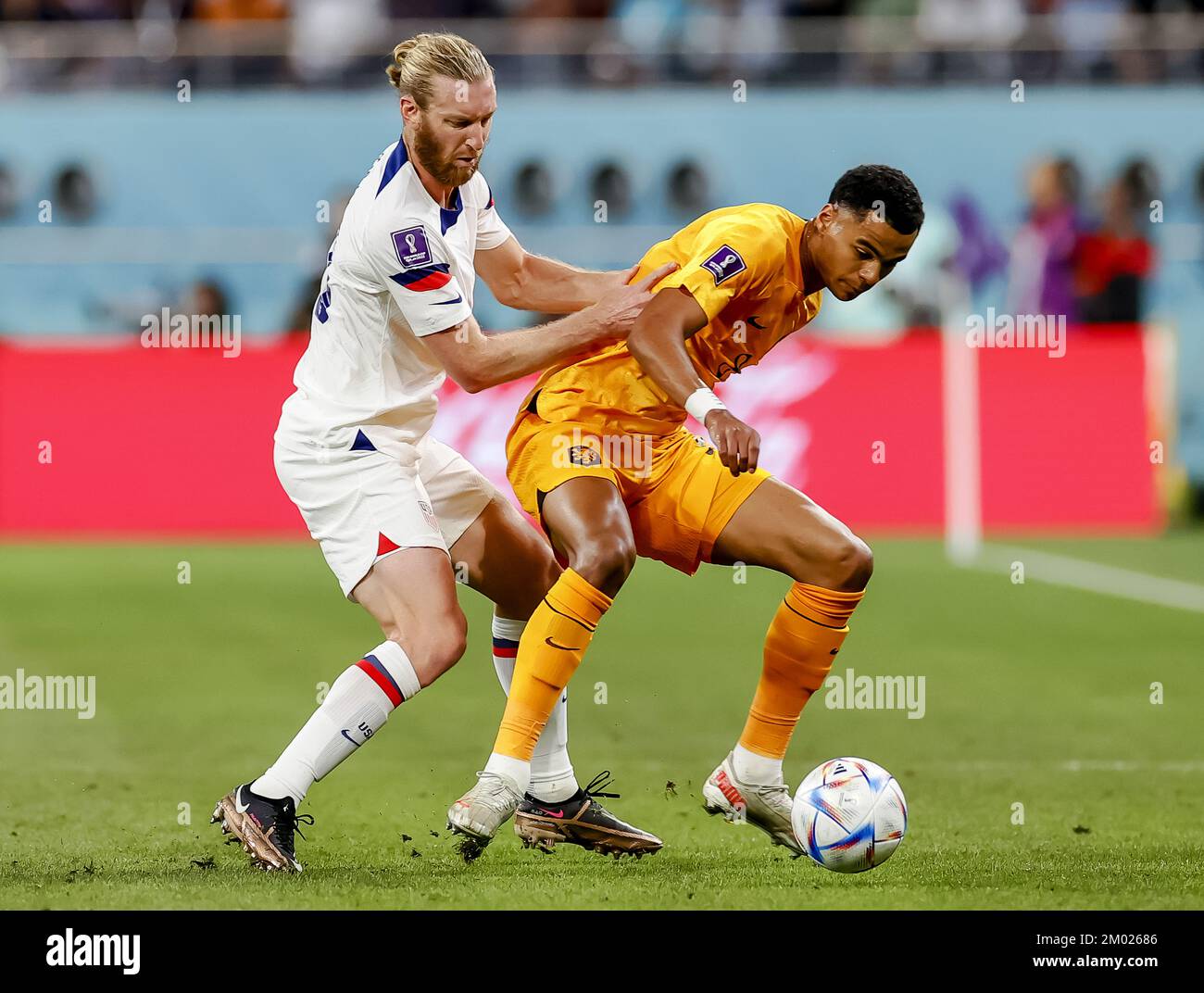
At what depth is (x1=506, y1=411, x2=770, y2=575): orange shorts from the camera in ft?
20.3

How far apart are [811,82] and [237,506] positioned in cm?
712

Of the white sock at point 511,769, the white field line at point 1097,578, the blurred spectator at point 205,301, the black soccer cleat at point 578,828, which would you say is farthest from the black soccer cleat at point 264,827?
the blurred spectator at point 205,301

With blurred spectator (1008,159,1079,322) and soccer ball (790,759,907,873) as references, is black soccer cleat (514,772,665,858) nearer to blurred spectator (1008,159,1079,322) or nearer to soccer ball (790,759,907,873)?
soccer ball (790,759,907,873)

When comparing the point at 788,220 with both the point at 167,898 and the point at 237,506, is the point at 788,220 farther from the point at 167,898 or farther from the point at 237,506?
the point at 237,506

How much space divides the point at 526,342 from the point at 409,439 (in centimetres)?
50

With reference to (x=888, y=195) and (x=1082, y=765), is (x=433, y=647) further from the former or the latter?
(x=1082, y=765)

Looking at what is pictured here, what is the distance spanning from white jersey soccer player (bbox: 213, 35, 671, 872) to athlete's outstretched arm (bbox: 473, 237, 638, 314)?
0.24 meters

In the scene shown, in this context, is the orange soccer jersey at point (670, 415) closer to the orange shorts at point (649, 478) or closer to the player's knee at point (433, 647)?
the orange shorts at point (649, 478)

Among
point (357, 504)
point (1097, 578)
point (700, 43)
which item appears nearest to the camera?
point (357, 504)

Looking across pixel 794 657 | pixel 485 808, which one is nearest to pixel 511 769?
pixel 485 808

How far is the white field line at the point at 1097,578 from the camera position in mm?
12547

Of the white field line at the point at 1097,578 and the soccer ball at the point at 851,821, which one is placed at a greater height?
the white field line at the point at 1097,578

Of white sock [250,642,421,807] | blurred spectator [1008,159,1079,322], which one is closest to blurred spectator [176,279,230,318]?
blurred spectator [1008,159,1079,322]

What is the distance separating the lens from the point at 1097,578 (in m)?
13.4
